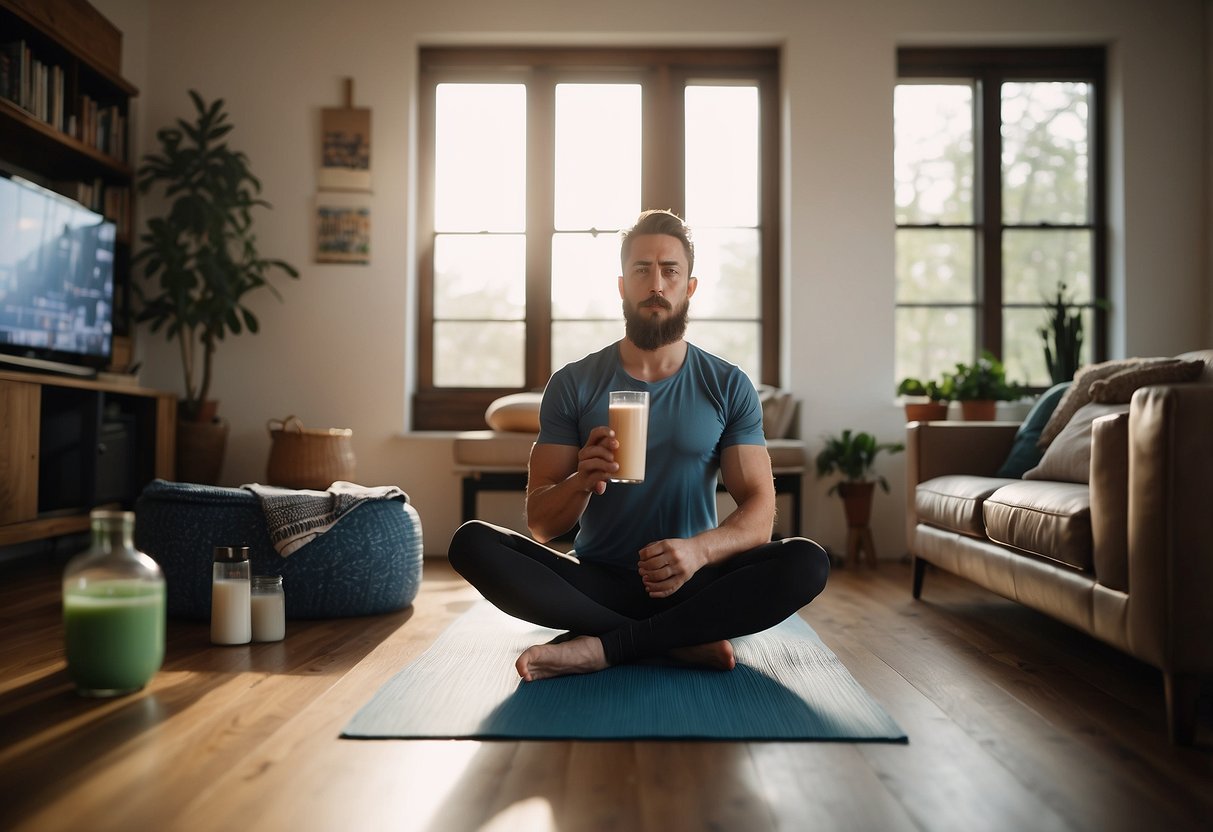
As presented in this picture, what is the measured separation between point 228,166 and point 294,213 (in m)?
0.38

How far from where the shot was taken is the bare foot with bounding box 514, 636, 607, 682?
1.98 m

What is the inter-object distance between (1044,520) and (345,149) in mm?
3695

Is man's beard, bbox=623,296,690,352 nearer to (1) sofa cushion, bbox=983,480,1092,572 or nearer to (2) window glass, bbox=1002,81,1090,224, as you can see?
(1) sofa cushion, bbox=983,480,1092,572

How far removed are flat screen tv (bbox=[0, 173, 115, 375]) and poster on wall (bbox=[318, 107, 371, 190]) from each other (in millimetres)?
1035

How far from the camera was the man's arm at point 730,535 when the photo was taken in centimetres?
192

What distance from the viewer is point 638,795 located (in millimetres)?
1390

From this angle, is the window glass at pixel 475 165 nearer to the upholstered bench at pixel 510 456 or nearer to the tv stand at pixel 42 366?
the upholstered bench at pixel 510 456

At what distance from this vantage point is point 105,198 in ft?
14.6

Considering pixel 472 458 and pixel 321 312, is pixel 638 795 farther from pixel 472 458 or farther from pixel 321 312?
pixel 321 312

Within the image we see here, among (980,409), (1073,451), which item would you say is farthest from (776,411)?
(1073,451)

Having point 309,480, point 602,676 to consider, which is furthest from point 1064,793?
point 309,480

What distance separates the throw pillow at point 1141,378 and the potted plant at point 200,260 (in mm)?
3504

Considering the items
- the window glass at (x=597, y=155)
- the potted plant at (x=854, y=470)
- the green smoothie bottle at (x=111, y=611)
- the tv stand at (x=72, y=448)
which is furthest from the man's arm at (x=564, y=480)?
the window glass at (x=597, y=155)

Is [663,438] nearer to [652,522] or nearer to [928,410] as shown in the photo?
[652,522]
